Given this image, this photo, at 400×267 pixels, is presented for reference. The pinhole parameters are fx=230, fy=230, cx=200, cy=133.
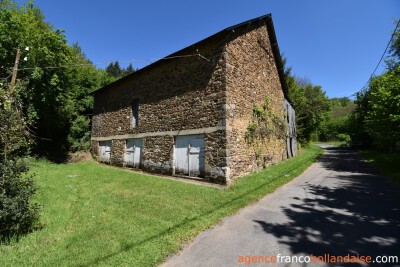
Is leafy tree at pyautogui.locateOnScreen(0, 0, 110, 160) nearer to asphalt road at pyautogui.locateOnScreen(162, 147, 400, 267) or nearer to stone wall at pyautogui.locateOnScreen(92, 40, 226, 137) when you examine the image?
stone wall at pyautogui.locateOnScreen(92, 40, 226, 137)

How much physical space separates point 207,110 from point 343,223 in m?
6.44

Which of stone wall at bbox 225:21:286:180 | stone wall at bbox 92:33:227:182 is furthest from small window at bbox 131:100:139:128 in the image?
stone wall at bbox 225:21:286:180

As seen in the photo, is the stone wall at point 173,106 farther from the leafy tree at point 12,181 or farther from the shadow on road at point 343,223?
the leafy tree at point 12,181

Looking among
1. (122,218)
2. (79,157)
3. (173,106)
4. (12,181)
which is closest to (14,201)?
(12,181)

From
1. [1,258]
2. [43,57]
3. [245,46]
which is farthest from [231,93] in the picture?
[43,57]

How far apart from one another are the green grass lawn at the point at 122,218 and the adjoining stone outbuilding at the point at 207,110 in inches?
59.9

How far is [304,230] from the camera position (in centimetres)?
514

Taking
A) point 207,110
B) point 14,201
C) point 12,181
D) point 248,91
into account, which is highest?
Result: point 248,91

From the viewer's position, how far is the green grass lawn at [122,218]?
429 centimetres

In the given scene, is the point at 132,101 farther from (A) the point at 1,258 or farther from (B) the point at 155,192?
(A) the point at 1,258

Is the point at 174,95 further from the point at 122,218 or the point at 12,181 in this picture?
the point at 12,181

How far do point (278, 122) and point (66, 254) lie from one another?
1410cm

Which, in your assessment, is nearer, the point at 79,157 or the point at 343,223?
the point at 343,223

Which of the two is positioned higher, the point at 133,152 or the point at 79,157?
the point at 133,152
